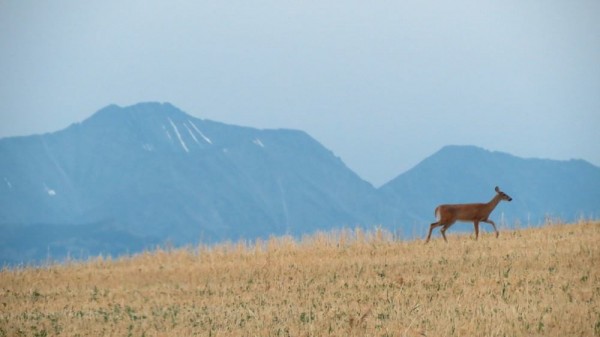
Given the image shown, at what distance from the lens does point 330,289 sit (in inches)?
719

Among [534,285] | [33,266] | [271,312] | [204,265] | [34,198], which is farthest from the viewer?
[34,198]

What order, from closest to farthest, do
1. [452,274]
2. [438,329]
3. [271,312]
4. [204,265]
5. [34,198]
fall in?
[438,329], [271,312], [452,274], [204,265], [34,198]

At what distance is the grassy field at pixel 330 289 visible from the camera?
13.9 m

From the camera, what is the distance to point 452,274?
1933cm

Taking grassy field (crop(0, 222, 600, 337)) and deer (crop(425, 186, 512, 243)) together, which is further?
deer (crop(425, 186, 512, 243))

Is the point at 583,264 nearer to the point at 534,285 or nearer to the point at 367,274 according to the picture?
the point at 534,285

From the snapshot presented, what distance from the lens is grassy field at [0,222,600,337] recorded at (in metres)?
13.9

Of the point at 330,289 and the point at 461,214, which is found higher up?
the point at 461,214

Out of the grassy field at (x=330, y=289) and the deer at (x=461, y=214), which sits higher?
the deer at (x=461, y=214)

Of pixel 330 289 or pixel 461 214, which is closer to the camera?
pixel 330 289

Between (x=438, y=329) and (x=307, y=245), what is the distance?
45.1 feet

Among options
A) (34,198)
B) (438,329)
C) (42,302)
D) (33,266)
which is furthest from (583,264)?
(34,198)

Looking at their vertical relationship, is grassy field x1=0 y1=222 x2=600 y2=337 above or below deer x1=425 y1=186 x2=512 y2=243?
below

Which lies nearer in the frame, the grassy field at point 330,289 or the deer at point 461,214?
the grassy field at point 330,289
